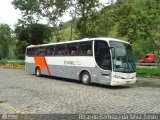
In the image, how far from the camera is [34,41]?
53.6 m

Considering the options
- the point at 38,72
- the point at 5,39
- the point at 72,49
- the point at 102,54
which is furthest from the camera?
the point at 5,39

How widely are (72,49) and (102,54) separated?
383 cm

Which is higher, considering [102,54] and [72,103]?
[102,54]

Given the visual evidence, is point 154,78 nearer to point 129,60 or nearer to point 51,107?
point 129,60

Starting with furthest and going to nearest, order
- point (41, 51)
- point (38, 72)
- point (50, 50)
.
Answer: point (38, 72) → point (41, 51) → point (50, 50)

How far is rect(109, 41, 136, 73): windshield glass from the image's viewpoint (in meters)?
19.3

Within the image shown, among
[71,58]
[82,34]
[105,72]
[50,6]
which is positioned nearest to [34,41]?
[50,6]

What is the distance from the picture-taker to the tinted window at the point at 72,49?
2291 cm

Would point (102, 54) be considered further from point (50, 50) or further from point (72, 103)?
point (50, 50)

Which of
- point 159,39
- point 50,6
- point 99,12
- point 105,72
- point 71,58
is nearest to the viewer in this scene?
point 105,72

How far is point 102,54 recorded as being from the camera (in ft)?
65.9

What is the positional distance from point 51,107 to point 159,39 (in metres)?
19.8

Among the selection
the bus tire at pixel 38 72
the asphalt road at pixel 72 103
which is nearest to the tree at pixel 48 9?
the bus tire at pixel 38 72

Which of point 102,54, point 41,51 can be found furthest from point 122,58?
point 41,51
